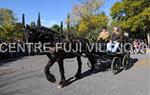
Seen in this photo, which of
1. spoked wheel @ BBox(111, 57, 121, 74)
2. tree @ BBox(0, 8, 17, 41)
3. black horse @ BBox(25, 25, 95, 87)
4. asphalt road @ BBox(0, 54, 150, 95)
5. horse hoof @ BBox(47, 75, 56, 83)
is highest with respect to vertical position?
tree @ BBox(0, 8, 17, 41)

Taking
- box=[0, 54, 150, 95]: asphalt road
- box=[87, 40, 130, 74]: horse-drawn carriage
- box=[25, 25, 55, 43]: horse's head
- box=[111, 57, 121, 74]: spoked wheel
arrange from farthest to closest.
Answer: box=[87, 40, 130, 74]: horse-drawn carriage < box=[111, 57, 121, 74]: spoked wheel < box=[25, 25, 55, 43]: horse's head < box=[0, 54, 150, 95]: asphalt road

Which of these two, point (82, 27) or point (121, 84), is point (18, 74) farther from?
point (82, 27)

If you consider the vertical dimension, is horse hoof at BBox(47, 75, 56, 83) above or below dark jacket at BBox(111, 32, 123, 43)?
below

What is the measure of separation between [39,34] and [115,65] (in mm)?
4077

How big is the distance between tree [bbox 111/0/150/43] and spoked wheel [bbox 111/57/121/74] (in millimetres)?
38964

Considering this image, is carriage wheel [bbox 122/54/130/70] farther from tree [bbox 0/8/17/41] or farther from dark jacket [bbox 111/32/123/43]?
tree [bbox 0/8/17/41]

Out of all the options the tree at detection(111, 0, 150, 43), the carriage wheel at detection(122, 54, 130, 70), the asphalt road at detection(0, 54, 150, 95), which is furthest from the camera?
the tree at detection(111, 0, 150, 43)

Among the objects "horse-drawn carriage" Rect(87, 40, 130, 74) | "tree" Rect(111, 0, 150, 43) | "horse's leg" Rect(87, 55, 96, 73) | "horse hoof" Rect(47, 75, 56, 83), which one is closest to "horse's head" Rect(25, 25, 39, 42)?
"horse hoof" Rect(47, 75, 56, 83)

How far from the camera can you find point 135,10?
5578 centimetres

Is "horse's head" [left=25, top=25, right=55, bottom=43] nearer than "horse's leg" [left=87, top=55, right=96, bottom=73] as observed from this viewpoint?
Yes

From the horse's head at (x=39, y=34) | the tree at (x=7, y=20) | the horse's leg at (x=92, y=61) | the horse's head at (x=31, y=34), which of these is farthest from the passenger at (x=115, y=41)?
the tree at (x=7, y=20)

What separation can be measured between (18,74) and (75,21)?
188 feet

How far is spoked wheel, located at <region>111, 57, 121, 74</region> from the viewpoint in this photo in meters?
13.7

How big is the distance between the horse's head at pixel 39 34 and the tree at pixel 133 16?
42071 millimetres
